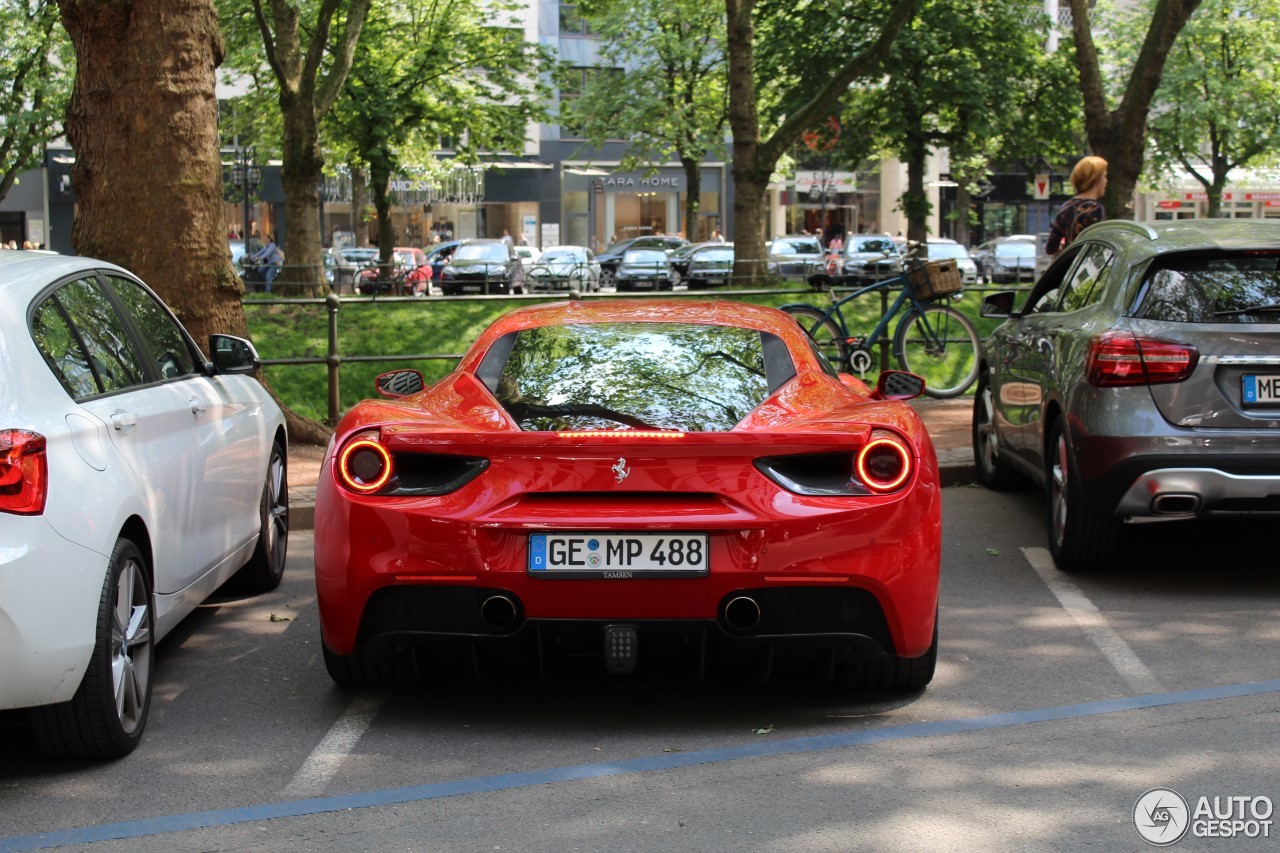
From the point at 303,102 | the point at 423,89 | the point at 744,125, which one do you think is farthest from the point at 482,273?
the point at 744,125

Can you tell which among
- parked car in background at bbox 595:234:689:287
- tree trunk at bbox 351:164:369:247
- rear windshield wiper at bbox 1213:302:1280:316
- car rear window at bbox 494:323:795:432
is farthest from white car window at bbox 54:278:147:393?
tree trunk at bbox 351:164:369:247

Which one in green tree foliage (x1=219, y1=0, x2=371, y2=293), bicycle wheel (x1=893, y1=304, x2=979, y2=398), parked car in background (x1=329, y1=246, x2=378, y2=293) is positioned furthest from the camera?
parked car in background (x1=329, y1=246, x2=378, y2=293)

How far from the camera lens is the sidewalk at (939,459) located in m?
9.38

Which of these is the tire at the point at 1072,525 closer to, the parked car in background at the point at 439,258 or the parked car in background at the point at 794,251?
the parked car in background at the point at 439,258

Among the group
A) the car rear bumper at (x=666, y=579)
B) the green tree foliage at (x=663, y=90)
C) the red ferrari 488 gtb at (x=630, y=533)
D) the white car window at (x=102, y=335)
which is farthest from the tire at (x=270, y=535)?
the green tree foliage at (x=663, y=90)

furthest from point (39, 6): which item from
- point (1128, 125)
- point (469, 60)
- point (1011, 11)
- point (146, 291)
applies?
point (146, 291)

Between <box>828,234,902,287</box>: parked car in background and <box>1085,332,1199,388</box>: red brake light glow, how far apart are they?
26.3 meters

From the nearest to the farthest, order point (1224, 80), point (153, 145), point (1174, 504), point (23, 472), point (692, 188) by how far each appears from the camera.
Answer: point (23, 472) → point (1174, 504) → point (153, 145) → point (692, 188) → point (1224, 80)

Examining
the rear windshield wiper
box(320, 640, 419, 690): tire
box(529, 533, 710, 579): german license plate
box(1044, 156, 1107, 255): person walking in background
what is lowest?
box(320, 640, 419, 690): tire

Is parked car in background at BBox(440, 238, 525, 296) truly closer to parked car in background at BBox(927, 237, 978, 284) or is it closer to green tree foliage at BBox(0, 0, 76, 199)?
green tree foliage at BBox(0, 0, 76, 199)

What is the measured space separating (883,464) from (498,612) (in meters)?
1.24

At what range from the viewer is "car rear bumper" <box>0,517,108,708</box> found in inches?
166

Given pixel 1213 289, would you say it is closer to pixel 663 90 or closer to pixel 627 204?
pixel 663 90

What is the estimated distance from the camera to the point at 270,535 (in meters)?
7.36
